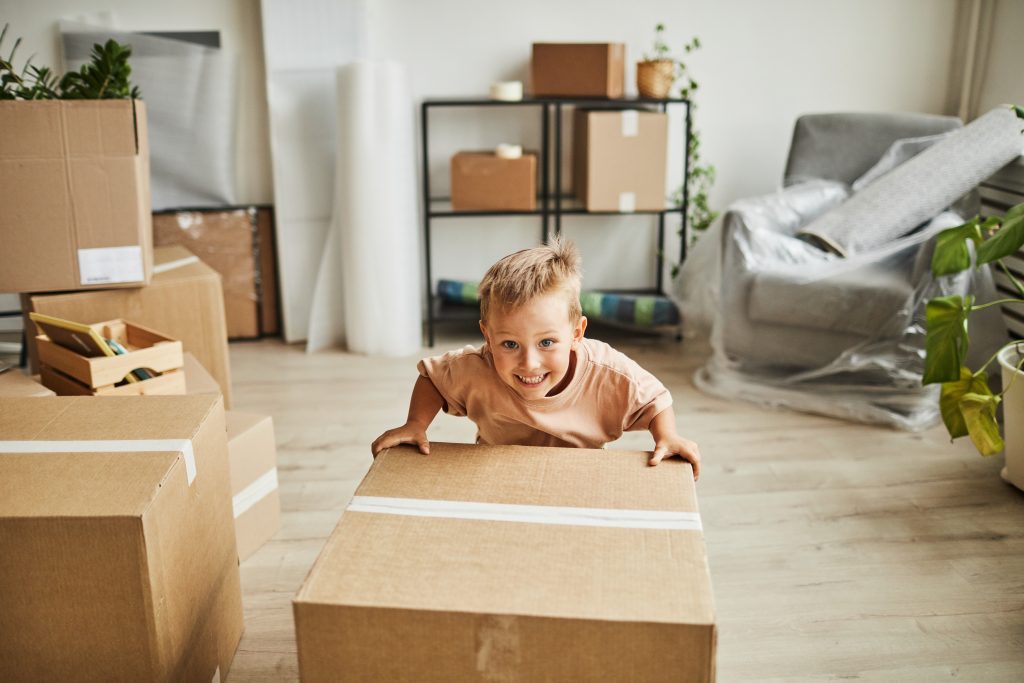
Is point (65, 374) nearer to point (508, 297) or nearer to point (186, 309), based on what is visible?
point (186, 309)

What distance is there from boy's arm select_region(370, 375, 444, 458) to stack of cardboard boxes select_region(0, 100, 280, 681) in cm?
29

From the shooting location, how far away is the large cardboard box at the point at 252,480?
1967mm

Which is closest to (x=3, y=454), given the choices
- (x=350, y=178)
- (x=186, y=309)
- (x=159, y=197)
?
(x=186, y=309)

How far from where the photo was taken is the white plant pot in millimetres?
2231

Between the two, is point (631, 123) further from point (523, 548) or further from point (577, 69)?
point (523, 548)

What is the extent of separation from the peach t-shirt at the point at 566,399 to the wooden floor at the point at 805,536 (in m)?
0.53

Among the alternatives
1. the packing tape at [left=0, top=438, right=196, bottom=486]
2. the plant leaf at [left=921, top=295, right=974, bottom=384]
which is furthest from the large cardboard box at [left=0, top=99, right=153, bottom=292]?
the plant leaf at [left=921, top=295, right=974, bottom=384]

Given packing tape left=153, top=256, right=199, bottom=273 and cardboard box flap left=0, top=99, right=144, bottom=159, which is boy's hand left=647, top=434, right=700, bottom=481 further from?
packing tape left=153, top=256, right=199, bottom=273

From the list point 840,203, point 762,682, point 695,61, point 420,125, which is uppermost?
point 695,61

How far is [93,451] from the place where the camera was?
4.34 ft

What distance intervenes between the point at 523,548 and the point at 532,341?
0.36 meters

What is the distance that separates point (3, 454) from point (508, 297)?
743 millimetres

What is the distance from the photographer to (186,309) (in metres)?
2.40

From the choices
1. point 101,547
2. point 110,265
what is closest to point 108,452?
point 101,547
